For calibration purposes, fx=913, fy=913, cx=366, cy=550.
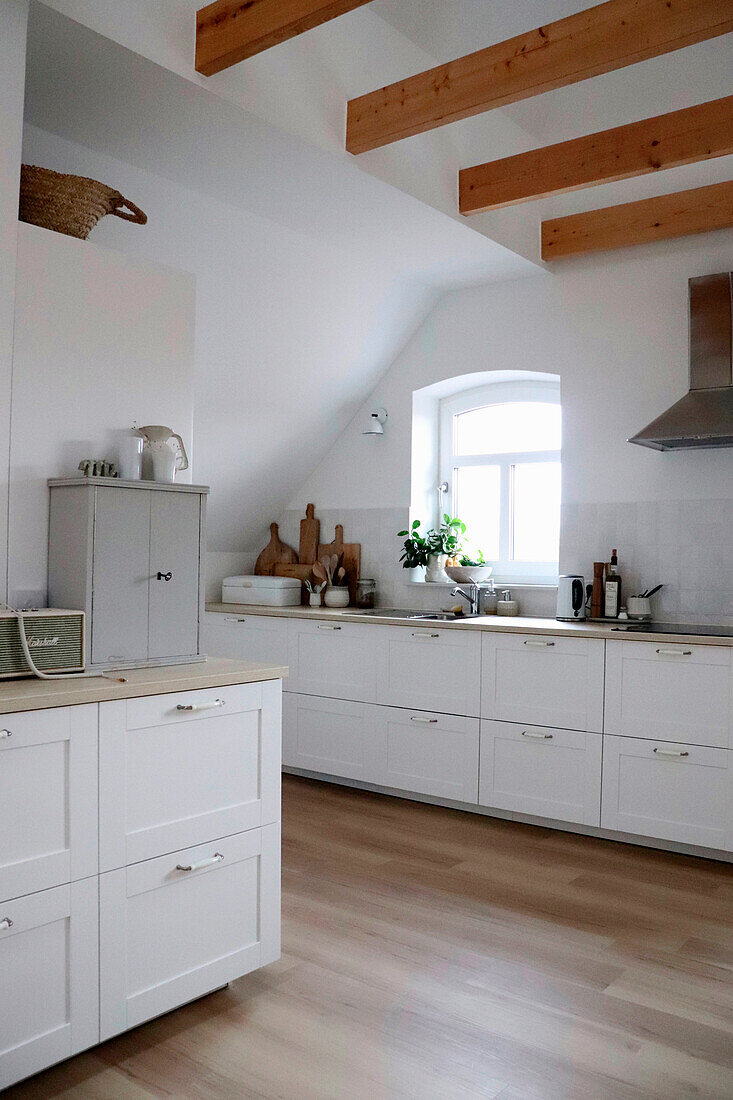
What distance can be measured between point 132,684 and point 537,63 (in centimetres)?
218

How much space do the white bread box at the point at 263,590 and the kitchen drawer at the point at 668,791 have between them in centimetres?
198

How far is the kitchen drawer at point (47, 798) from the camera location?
1.84m

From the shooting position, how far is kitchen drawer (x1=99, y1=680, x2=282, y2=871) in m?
2.04

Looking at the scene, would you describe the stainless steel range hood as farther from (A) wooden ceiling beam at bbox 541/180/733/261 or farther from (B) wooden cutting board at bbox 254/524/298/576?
(B) wooden cutting board at bbox 254/524/298/576

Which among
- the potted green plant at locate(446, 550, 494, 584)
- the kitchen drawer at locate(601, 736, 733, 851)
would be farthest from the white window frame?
the kitchen drawer at locate(601, 736, 733, 851)

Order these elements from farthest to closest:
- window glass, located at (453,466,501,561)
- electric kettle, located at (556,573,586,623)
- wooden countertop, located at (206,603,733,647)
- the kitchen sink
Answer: window glass, located at (453,466,501,561)
the kitchen sink
electric kettle, located at (556,573,586,623)
wooden countertop, located at (206,603,733,647)

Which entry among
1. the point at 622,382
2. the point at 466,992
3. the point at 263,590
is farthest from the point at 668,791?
the point at 263,590

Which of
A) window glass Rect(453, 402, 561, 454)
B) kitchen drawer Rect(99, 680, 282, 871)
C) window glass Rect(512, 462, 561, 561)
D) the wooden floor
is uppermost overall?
window glass Rect(453, 402, 561, 454)

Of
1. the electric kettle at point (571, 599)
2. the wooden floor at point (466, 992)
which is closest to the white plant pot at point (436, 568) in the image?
the electric kettle at point (571, 599)

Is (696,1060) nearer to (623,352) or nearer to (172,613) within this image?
(172,613)

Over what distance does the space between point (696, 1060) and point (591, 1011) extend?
29cm

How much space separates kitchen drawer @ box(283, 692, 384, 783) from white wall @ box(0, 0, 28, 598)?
90.1 inches

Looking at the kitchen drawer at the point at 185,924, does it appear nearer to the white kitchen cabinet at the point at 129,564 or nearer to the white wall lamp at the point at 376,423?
the white kitchen cabinet at the point at 129,564

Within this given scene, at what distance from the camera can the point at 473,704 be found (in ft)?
13.0
